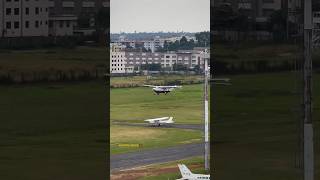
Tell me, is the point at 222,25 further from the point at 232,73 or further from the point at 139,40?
the point at 139,40

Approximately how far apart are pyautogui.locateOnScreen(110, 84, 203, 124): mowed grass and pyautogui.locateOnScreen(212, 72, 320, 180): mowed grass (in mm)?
2046

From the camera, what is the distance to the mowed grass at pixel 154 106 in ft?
22.2

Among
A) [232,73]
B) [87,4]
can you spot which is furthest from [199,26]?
[87,4]

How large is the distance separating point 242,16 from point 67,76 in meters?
1.56

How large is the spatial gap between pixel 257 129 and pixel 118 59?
1629 mm

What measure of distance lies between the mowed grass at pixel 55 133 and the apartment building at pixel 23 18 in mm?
438

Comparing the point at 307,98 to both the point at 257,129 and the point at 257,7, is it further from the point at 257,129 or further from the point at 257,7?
the point at 257,7

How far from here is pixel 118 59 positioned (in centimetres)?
529

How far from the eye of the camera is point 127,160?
662 centimetres

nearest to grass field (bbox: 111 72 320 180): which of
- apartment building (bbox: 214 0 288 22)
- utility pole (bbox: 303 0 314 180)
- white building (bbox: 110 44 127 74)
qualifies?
utility pole (bbox: 303 0 314 180)

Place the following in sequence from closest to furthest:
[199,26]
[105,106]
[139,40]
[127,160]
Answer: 1. [105,106]
2. [199,26]
3. [139,40]
4. [127,160]

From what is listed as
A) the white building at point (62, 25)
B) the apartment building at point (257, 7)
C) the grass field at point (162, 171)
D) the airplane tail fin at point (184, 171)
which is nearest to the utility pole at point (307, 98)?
the apartment building at point (257, 7)

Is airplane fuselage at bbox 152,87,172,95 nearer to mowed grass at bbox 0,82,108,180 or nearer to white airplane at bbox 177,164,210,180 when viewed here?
white airplane at bbox 177,164,210,180

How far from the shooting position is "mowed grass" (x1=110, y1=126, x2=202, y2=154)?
6.66 metres
